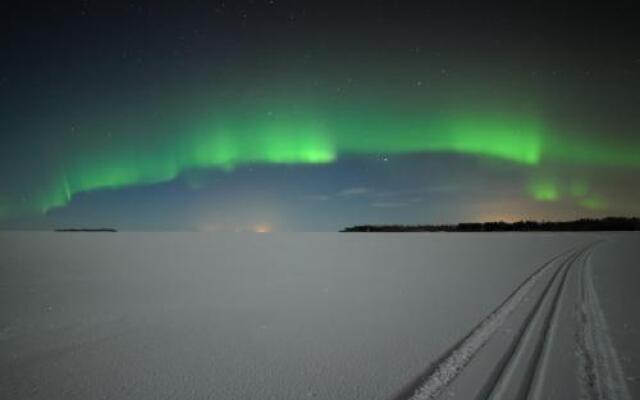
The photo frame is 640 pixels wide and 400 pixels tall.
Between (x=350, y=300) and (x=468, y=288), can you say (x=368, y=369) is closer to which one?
(x=350, y=300)

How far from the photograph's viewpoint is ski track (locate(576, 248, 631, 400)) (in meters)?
3.47

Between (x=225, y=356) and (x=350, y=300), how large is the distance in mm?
4190

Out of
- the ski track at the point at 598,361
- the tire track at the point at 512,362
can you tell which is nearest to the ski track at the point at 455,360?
the tire track at the point at 512,362

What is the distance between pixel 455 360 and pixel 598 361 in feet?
5.48

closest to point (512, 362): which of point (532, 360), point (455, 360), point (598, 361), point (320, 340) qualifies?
point (532, 360)

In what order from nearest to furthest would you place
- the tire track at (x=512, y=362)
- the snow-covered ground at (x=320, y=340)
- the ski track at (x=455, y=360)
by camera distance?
the tire track at (x=512, y=362) → the ski track at (x=455, y=360) → the snow-covered ground at (x=320, y=340)

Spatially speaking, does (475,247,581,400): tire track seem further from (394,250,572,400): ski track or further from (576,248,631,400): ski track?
(576,248,631,400): ski track

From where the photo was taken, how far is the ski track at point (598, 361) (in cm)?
347

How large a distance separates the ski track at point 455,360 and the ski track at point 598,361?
113 cm

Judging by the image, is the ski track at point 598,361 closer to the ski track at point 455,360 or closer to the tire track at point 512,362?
the tire track at point 512,362

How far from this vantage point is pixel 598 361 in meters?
4.22

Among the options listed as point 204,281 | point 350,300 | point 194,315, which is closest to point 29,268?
point 204,281

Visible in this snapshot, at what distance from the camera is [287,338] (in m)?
5.59

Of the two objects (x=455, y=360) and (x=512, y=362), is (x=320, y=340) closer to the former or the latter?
(x=455, y=360)
